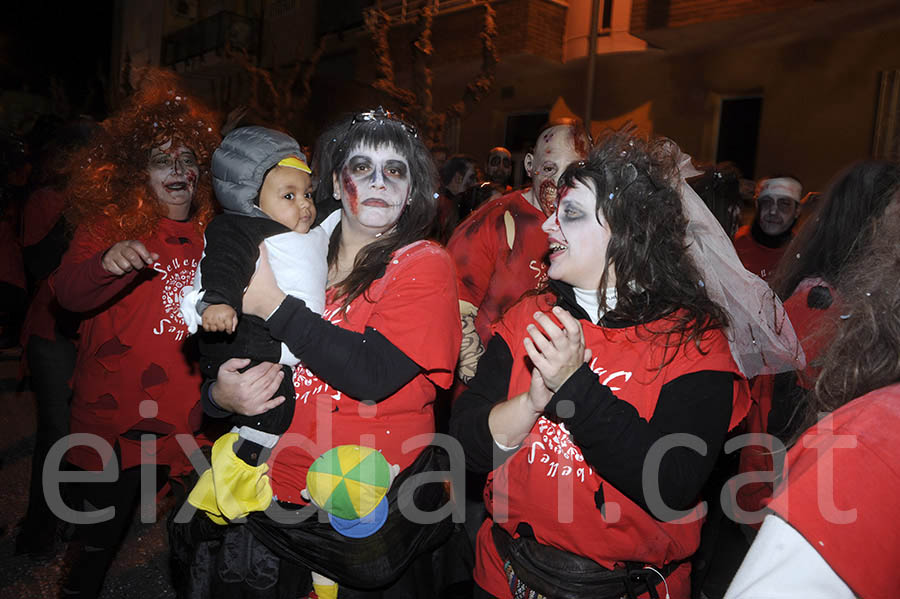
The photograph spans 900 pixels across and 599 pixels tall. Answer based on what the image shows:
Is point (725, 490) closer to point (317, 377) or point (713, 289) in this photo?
point (713, 289)

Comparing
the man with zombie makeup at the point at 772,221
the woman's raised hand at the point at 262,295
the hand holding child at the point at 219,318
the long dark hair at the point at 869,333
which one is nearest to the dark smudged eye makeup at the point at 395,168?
the woman's raised hand at the point at 262,295

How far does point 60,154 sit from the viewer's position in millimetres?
4000

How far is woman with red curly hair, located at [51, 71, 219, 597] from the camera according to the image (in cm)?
291

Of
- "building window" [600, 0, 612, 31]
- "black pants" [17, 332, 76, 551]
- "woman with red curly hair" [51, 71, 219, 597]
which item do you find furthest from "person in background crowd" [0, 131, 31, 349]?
"building window" [600, 0, 612, 31]

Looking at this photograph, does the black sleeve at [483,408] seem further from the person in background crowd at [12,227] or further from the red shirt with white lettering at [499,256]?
the person in background crowd at [12,227]

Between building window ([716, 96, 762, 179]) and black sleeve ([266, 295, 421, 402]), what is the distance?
946cm

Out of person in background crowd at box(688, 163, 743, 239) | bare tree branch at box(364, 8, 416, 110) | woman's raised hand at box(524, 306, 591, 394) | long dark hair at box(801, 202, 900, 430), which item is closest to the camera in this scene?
long dark hair at box(801, 202, 900, 430)

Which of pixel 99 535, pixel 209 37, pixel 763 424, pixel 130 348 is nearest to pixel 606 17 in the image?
pixel 763 424

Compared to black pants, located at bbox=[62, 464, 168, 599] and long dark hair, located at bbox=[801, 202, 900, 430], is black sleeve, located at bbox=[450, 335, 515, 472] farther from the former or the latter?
black pants, located at bbox=[62, 464, 168, 599]

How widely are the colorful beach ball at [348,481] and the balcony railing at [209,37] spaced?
21985 mm

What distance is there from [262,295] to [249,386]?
269 mm

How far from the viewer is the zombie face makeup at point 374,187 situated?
2.28 m

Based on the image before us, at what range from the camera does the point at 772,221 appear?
504cm

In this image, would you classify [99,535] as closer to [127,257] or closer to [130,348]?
[130,348]
